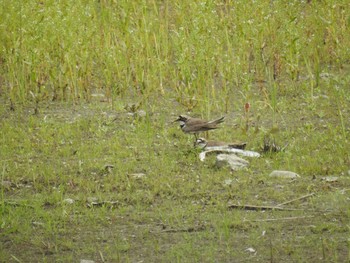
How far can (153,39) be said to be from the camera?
941 cm

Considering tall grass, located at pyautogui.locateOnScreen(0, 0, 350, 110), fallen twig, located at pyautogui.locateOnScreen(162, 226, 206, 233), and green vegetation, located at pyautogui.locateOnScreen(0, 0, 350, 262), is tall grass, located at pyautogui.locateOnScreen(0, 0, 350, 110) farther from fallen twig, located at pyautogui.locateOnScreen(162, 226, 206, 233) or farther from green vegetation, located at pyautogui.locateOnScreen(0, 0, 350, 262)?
fallen twig, located at pyautogui.locateOnScreen(162, 226, 206, 233)

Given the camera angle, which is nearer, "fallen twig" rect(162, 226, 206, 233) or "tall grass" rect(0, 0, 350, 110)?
"fallen twig" rect(162, 226, 206, 233)

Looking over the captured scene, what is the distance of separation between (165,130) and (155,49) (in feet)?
6.12

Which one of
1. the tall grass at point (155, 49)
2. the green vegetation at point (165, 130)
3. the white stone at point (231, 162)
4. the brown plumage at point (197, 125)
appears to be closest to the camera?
the green vegetation at point (165, 130)

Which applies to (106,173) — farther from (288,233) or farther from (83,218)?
(288,233)

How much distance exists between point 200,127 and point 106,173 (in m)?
0.89

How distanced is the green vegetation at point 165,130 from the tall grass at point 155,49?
23 mm

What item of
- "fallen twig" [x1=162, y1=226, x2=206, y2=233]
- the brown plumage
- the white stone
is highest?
the brown plumage

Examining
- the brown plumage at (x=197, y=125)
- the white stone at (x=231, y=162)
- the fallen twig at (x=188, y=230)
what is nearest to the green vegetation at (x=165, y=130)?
the fallen twig at (x=188, y=230)

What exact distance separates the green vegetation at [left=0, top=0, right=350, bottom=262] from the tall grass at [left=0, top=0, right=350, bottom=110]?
0.07 feet

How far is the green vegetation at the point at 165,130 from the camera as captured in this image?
17.3 feet

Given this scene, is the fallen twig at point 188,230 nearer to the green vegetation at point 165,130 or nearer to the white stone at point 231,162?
the green vegetation at point 165,130

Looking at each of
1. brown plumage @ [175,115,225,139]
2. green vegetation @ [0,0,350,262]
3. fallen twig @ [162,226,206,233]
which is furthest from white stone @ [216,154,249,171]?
fallen twig @ [162,226,206,233]

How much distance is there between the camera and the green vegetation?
17.3ft
